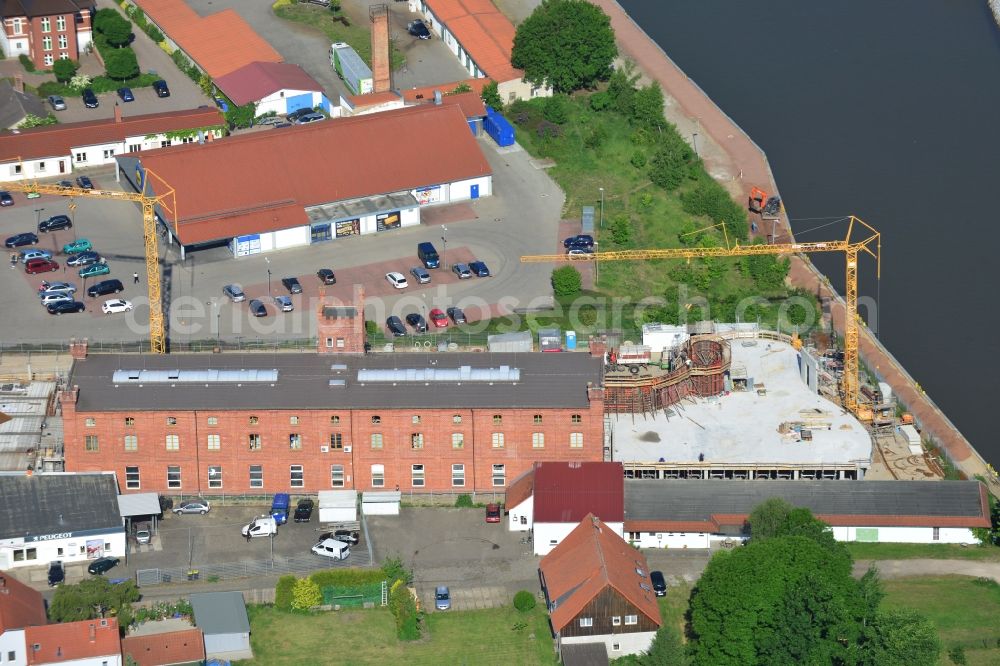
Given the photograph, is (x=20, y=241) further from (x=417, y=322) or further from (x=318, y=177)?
(x=417, y=322)

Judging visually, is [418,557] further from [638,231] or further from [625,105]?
[625,105]

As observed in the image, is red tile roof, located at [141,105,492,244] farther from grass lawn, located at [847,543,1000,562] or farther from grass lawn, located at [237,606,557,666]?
grass lawn, located at [847,543,1000,562]

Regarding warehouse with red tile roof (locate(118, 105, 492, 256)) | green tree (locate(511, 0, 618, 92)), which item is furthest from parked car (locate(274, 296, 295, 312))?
green tree (locate(511, 0, 618, 92))

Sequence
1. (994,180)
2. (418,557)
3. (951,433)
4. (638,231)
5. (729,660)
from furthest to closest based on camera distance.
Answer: (994,180), (638,231), (951,433), (418,557), (729,660)

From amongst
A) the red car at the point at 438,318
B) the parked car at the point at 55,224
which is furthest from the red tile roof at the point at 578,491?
the parked car at the point at 55,224

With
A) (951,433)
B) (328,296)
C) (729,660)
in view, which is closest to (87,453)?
(328,296)

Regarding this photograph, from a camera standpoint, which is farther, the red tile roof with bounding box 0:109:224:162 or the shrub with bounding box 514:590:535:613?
the red tile roof with bounding box 0:109:224:162

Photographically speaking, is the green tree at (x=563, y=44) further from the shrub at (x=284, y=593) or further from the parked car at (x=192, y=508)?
the shrub at (x=284, y=593)
